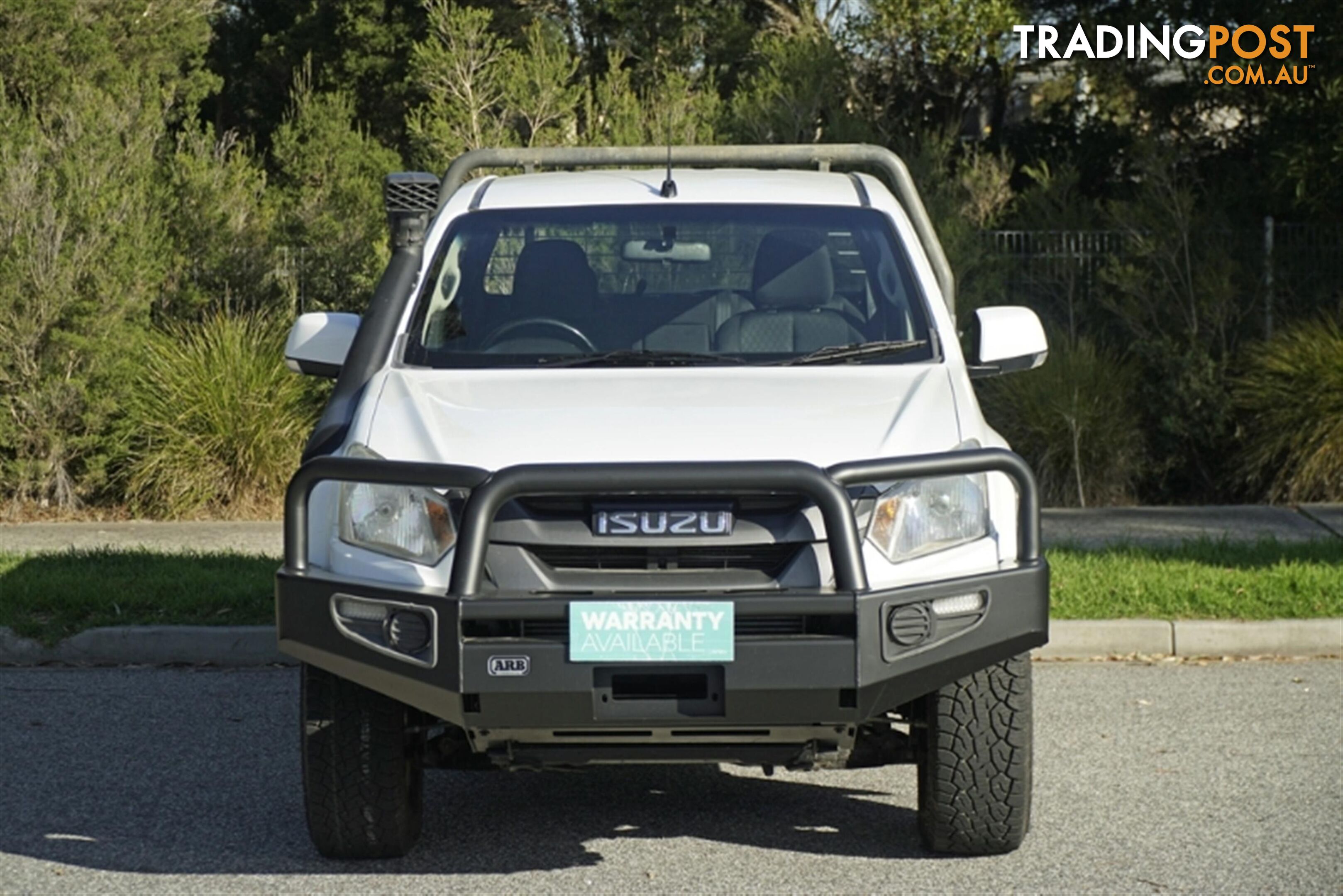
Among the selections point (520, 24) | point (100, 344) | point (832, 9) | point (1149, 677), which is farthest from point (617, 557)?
point (520, 24)

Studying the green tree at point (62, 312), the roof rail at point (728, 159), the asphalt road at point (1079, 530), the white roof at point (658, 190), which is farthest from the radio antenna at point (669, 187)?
the green tree at point (62, 312)

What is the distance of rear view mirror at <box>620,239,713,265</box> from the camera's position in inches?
227

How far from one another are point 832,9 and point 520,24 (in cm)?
593

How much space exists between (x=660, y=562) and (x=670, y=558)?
2 centimetres

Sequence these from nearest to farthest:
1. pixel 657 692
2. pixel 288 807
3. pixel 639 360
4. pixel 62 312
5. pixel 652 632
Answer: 1. pixel 652 632
2. pixel 657 692
3. pixel 639 360
4. pixel 288 807
5. pixel 62 312

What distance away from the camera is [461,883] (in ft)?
15.9

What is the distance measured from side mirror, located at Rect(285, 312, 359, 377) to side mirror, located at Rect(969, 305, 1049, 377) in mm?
1934

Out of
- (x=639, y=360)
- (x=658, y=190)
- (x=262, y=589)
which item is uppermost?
(x=658, y=190)

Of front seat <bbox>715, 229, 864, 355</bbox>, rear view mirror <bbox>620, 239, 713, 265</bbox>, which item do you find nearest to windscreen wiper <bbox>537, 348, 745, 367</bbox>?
front seat <bbox>715, 229, 864, 355</bbox>

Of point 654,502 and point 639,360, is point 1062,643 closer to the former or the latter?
point 639,360

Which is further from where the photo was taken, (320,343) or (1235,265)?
(1235,265)

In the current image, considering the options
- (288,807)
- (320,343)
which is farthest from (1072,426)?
(288,807)

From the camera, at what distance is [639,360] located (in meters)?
5.29

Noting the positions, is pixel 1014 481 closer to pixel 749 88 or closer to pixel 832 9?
pixel 749 88
